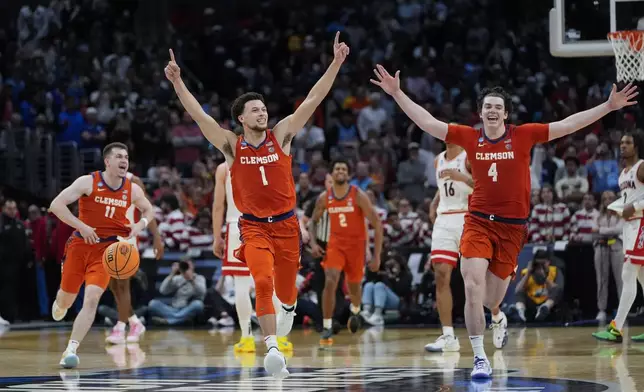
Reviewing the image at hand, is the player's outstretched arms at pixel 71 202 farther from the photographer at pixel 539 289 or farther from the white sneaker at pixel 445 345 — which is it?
the photographer at pixel 539 289

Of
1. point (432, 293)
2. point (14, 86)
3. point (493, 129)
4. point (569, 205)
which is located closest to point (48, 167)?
point (14, 86)

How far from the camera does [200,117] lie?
10031 millimetres

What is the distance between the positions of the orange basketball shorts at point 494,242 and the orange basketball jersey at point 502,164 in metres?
0.10

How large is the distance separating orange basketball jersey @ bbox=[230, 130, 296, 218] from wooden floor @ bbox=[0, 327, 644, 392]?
55.8 inches

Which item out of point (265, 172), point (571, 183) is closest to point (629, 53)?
point (571, 183)

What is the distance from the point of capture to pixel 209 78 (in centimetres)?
2700

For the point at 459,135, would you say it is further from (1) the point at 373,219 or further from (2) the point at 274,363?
(1) the point at 373,219

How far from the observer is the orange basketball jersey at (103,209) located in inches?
489

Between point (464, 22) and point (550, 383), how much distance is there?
17.4 meters

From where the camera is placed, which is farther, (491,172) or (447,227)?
(447,227)

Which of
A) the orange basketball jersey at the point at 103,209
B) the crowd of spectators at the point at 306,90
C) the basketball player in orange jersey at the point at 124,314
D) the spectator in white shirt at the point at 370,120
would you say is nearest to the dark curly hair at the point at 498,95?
the orange basketball jersey at the point at 103,209

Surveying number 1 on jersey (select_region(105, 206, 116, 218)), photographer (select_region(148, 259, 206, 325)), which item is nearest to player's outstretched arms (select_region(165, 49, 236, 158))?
number 1 on jersey (select_region(105, 206, 116, 218))

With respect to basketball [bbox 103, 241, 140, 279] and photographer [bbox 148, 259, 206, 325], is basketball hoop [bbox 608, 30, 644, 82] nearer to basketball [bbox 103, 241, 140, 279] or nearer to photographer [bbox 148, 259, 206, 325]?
basketball [bbox 103, 241, 140, 279]

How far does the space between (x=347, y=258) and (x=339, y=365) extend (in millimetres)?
3945
